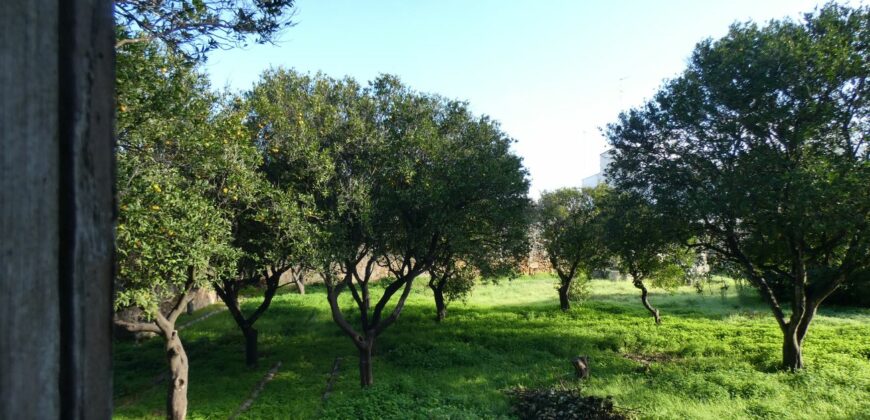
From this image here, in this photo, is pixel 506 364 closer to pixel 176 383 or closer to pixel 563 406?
pixel 563 406

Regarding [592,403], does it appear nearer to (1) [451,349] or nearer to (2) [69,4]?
(1) [451,349]

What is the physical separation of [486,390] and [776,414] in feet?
27.9

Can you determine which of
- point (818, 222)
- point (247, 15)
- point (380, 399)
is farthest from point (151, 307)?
point (818, 222)

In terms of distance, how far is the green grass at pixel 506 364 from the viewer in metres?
14.9

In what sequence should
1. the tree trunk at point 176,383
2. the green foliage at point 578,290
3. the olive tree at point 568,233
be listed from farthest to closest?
the green foliage at point 578,290 → the olive tree at point 568,233 → the tree trunk at point 176,383

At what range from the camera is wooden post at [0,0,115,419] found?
3.59ft

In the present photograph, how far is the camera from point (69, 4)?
1209 millimetres

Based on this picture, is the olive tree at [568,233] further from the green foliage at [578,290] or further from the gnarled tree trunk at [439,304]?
the gnarled tree trunk at [439,304]

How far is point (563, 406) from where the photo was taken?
45.9 feet

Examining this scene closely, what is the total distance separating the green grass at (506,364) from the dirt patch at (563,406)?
65 centimetres

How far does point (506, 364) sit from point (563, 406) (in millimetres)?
6494

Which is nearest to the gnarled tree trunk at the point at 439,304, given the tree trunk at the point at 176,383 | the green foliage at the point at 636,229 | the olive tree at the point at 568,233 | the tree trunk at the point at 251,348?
the olive tree at the point at 568,233

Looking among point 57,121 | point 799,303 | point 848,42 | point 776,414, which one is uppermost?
point 848,42

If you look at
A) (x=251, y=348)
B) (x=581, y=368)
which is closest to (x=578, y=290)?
(x=581, y=368)
